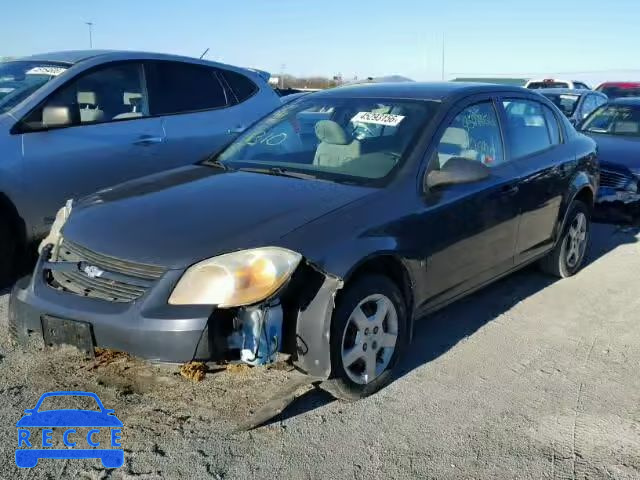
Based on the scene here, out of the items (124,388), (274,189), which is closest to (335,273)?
(274,189)

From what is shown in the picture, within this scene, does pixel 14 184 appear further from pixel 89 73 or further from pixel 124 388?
pixel 124 388

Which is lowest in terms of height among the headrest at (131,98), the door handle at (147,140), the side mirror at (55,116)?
the door handle at (147,140)

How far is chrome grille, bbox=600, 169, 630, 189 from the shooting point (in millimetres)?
7242

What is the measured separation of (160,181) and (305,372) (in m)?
1.56

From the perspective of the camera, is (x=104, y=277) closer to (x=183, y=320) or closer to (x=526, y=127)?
(x=183, y=320)

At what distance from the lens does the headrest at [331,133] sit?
401 centimetres

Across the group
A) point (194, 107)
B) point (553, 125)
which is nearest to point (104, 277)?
point (194, 107)

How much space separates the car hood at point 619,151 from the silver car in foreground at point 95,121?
4.17 meters

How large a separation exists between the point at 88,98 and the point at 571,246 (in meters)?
4.27

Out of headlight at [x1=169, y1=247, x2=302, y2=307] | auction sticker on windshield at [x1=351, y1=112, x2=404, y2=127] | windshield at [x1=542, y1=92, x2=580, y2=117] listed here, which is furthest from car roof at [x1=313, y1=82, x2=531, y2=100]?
windshield at [x1=542, y1=92, x2=580, y2=117]

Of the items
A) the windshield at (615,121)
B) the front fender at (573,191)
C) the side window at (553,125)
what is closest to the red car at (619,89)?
the windshield at (615,121)

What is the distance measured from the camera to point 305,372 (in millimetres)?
3031

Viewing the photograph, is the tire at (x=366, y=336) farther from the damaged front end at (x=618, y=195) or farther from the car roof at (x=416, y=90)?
the damaged front end at (x=618, y=195)

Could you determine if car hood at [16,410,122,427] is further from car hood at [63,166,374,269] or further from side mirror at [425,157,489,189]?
side mirror at [425,157,489,189]
